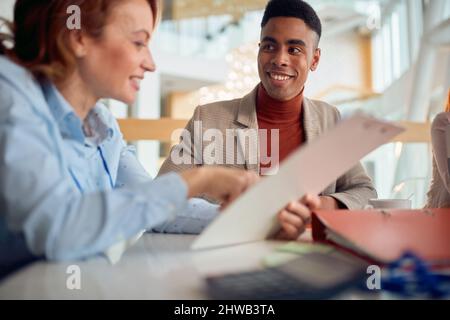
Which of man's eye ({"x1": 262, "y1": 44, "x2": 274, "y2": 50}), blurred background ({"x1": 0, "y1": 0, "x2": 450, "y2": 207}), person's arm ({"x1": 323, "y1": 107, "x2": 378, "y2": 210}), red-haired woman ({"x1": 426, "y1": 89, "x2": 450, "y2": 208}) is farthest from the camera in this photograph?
blurred background ({"x1": 0, "y1": 0, "x2": 450, "y2": 207})

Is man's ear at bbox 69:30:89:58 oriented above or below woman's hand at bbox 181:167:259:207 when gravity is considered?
above

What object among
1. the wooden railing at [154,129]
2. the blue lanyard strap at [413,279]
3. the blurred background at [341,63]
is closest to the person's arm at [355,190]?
the blue lanyard strap at [413,279]

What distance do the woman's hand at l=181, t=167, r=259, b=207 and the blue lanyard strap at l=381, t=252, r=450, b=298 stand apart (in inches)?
8.6

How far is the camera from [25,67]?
630mm

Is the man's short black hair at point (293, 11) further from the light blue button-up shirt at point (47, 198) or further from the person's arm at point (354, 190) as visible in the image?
the light blue button-up shirt at point (47, 198)

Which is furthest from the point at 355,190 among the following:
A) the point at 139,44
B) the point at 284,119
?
the point at 139,44

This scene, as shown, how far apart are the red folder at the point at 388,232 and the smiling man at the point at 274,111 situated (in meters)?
0.59

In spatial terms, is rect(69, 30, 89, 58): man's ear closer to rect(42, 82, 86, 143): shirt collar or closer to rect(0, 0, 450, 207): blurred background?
rect(42, 82, 86, 143): shirt collar

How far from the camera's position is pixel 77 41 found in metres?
0.65

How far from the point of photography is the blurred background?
10.1 ft

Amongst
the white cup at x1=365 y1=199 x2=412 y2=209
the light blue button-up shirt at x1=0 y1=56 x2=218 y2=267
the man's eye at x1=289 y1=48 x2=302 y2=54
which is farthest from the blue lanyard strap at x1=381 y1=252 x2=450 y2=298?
the man's eye at x1=289 y1=48 x2=302 y2=54

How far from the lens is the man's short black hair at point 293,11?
4.39 ft

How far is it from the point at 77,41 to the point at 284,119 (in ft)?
2.71
